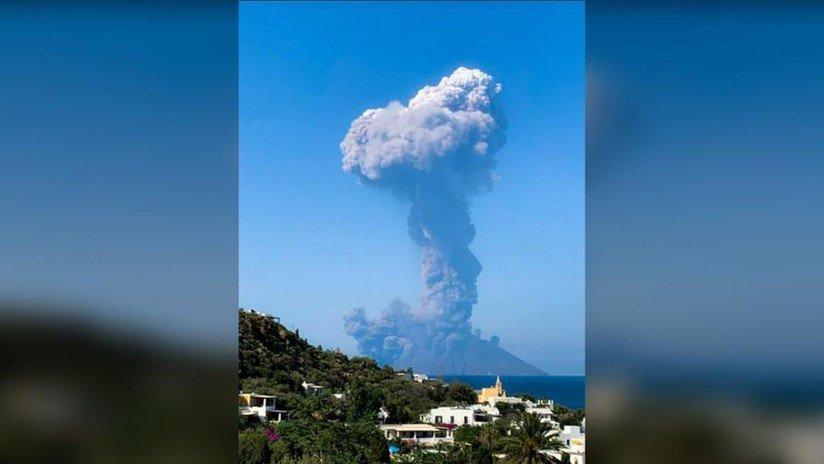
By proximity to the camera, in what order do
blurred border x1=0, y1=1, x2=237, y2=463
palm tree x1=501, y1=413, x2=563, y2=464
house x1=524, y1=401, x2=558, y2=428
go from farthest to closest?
house x1=524, y1=401, x2=558, y2=428
palm tree x1=501, y1=413, x2=563, y2=464
blurred border x1=0, y1=1, x2=237, y2=463

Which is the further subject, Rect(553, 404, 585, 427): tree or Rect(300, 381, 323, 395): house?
Rect(300, 381, 323, 395): house

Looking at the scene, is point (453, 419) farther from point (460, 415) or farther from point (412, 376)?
point (412, 376)

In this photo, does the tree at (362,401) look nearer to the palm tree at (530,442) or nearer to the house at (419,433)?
the house at (419,433)

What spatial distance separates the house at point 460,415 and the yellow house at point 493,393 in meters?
0.15

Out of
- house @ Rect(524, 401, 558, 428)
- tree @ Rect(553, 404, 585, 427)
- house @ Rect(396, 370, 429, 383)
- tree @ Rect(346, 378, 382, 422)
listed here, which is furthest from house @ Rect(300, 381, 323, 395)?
tree @ Rect(553, 404, 585, 427)

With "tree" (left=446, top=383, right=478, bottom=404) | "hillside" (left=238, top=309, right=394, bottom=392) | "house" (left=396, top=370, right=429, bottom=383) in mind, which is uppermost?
"hillside" (left=238, top=309, right=394, bottom=392)

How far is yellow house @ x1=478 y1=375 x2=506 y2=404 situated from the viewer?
26.3ft

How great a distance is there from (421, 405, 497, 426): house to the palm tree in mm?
368

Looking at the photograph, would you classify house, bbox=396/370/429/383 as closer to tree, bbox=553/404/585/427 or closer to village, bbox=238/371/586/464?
village, bbox=238/371/586/464

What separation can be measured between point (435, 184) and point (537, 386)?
325 cm

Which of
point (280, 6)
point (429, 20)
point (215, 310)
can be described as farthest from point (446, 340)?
point (215, 310)

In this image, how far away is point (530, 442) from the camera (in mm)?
7363

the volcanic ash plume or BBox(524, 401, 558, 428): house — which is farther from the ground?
the volcanic ash plume

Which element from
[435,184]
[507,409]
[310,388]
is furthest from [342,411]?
[435,184]
